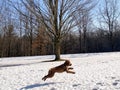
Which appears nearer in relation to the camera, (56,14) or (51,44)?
(56,14)

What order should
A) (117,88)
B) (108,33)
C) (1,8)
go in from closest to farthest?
1. (117,88)
2. (1,8)
3. (108,33)

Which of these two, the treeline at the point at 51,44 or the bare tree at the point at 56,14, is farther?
the treeline at the point at 51,44

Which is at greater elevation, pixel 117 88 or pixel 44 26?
pixel 44 26

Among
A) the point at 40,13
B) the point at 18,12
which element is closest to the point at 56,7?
the point at 40,13

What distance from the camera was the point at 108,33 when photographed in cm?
6131

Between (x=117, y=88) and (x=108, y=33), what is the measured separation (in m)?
52.8

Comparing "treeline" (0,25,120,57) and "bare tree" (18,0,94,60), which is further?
"treeline" (0,25,120,57)

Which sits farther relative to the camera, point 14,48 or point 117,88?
point 14,48

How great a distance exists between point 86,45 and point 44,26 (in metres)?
39.2

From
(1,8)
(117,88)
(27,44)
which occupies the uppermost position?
(1,8)

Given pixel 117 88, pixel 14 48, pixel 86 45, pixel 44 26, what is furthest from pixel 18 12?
pixel 86 45

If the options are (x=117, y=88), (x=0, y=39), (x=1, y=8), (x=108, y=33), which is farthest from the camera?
(x=108, y=33)

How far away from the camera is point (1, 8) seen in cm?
5194

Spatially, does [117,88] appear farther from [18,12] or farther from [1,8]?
[1,8]
